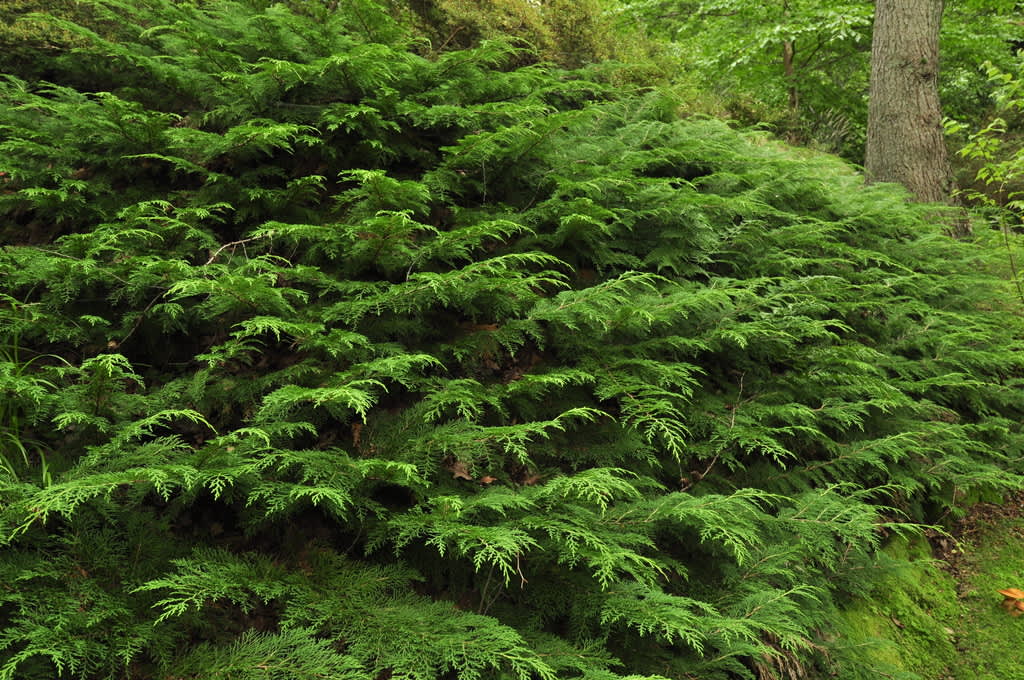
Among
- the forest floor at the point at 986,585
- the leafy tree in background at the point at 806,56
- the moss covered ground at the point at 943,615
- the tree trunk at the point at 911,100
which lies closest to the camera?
the moss covered ground at the point at 943,615

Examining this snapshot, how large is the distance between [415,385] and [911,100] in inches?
268

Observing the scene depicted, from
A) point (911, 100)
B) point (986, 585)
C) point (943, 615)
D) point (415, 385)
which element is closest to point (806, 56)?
point (911, 100)

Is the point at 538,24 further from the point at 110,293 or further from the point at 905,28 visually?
the point at 110,293

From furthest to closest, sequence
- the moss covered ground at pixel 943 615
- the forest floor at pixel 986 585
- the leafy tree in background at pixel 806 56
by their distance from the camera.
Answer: the leafy tree in background at pixel 806 56 < the forest floor at pixel 986 585 < the moss covered ground at pixel 943 615

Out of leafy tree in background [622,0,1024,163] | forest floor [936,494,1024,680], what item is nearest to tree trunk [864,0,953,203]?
leafy tree in background [622,0,1024,163]

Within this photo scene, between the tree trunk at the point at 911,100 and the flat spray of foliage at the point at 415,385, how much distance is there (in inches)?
86.8

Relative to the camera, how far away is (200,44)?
3516 millimetres

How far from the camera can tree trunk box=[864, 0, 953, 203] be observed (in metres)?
6.11

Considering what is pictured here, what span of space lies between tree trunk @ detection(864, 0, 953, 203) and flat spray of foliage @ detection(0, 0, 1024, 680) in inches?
86.8

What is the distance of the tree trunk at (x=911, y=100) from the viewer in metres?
6.11

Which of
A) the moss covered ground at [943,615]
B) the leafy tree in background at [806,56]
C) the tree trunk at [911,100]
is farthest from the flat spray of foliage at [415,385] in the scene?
the leafy tree in background at [806,56]

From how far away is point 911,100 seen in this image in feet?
20.1

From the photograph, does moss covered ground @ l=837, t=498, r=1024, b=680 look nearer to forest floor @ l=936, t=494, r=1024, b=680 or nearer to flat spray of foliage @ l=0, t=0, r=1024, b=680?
forest floor @ l=936, t=494, r=1024, b=680

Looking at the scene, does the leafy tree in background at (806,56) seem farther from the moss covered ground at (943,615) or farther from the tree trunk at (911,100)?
the moss covered ground at (943,615)
